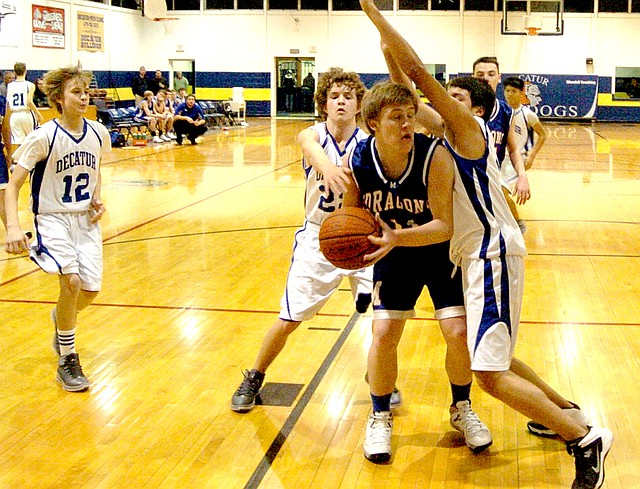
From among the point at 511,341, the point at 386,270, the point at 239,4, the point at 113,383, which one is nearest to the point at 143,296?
the point at 113,383

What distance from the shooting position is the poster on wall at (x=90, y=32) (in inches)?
943

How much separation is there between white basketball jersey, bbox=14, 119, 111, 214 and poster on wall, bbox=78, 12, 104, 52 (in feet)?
66.8

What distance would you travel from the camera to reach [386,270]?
11.9 ft

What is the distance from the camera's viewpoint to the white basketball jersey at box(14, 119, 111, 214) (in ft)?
14.9

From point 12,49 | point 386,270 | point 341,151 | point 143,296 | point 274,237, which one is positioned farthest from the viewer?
point 12,49

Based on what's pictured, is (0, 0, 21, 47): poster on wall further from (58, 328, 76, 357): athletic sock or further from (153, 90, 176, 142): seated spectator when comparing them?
(58, 328, 76, 357): athletic sock

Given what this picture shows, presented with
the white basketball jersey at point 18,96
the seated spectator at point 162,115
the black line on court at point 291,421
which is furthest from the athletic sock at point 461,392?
the seated spectator at point 162,115

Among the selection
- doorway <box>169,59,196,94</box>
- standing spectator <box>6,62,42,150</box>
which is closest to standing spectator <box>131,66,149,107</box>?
doorway <box>169,59,196,94</box>

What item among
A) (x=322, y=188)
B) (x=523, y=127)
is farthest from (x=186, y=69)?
(x=322, y=188)

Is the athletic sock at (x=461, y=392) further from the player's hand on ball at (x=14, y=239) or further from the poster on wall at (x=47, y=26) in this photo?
the poster on wall at (x=47, y=26)

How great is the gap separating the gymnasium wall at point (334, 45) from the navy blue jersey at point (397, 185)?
23.6m

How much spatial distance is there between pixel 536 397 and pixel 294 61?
1068 inches

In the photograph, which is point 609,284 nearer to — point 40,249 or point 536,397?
point 536,397

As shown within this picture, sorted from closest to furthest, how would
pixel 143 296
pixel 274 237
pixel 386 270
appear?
pixel 386 270 → pixel 143 296 → pixel 274 237
